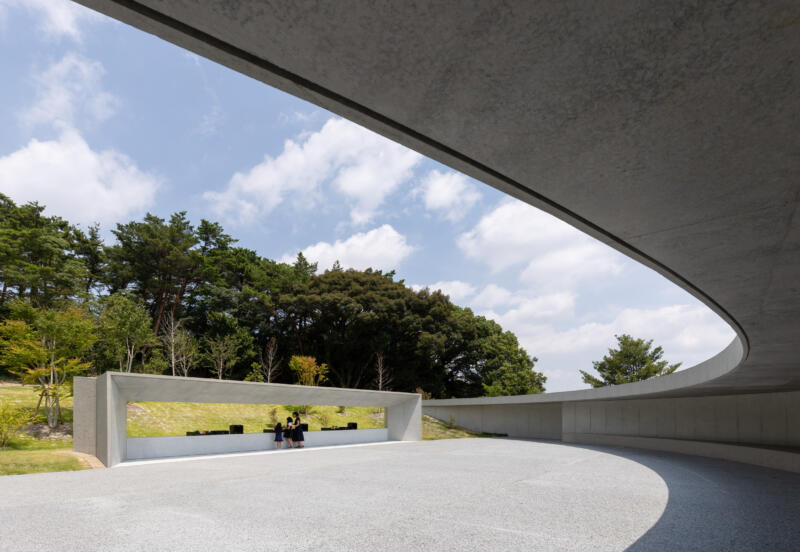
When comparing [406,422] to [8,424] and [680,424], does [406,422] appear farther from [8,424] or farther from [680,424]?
[8,424]

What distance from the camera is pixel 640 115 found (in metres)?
2.54

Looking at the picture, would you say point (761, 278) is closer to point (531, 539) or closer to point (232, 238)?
point (531, 539)

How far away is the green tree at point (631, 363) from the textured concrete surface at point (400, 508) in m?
27.5

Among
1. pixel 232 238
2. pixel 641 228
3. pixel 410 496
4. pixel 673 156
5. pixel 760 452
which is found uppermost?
pixel 232 238

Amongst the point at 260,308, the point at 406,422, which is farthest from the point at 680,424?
the point at 260,308

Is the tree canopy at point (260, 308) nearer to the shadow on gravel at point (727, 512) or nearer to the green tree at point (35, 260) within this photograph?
the green tree at point (35, 260)

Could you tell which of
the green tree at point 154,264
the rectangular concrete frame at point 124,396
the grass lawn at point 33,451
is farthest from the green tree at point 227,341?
the rectangular concrete frame at point 124,396

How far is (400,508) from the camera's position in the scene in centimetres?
790

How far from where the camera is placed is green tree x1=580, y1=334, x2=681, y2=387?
39250 millimetres

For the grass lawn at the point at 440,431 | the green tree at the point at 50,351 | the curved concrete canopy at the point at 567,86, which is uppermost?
the curved concrete canopy at the point at 567,86

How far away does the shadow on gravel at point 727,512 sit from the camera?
6.13 m

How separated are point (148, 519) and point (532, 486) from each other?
720 centimetres

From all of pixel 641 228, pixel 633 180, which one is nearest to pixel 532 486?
pixel 641 228

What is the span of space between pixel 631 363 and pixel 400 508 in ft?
121
